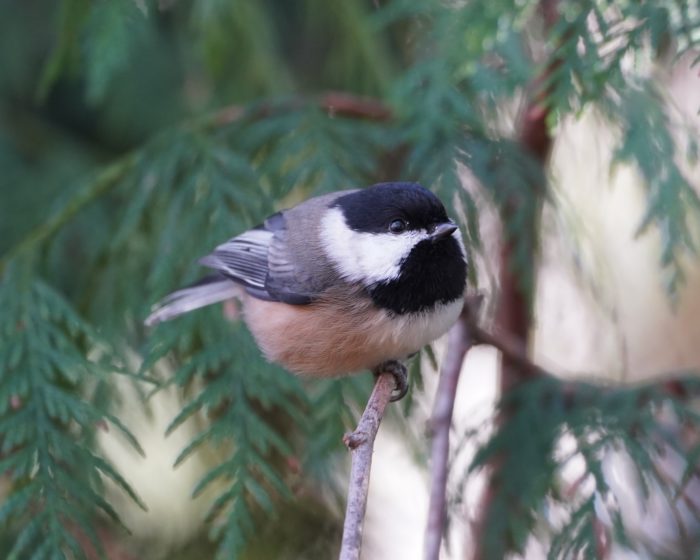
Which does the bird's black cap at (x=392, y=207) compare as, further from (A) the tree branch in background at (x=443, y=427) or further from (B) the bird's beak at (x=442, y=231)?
(A) the tree branch in background at (x=443, y=427)

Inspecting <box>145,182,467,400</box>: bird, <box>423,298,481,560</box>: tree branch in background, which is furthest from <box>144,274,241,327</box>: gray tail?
<box>423,298,481,560</box>: tree branch in background

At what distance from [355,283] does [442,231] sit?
204 millimetres

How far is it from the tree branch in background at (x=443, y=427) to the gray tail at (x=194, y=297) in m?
0.52

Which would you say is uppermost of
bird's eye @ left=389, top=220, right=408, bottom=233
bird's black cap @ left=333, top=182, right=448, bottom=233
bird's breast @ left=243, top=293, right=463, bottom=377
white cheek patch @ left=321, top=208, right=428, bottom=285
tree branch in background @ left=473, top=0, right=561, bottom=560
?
bird's black cap @ left=333, top=182, right=448, bottom=233

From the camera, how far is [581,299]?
2078 mm

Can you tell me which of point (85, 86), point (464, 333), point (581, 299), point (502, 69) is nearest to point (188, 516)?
point (464, 333)

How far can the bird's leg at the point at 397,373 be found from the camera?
63.1 inches

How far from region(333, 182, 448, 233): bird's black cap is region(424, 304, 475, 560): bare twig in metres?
0.23

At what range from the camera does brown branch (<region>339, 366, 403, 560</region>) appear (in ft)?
3.64

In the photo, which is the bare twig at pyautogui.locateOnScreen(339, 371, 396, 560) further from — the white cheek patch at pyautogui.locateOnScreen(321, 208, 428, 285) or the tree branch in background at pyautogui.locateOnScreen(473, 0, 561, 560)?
the tree branch in background at pyautogui.locateOnScreen(473, 0, 561, 560)

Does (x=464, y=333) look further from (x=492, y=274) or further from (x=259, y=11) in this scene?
(x=259, y=11)

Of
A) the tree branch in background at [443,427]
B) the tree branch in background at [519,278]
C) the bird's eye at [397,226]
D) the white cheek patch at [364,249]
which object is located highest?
the bird's eye at [397,226]

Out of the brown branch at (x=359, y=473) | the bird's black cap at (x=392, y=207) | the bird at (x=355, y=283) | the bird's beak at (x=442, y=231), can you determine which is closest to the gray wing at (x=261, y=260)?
the bird at (x=355, y=283)

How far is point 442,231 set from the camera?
1.49m
